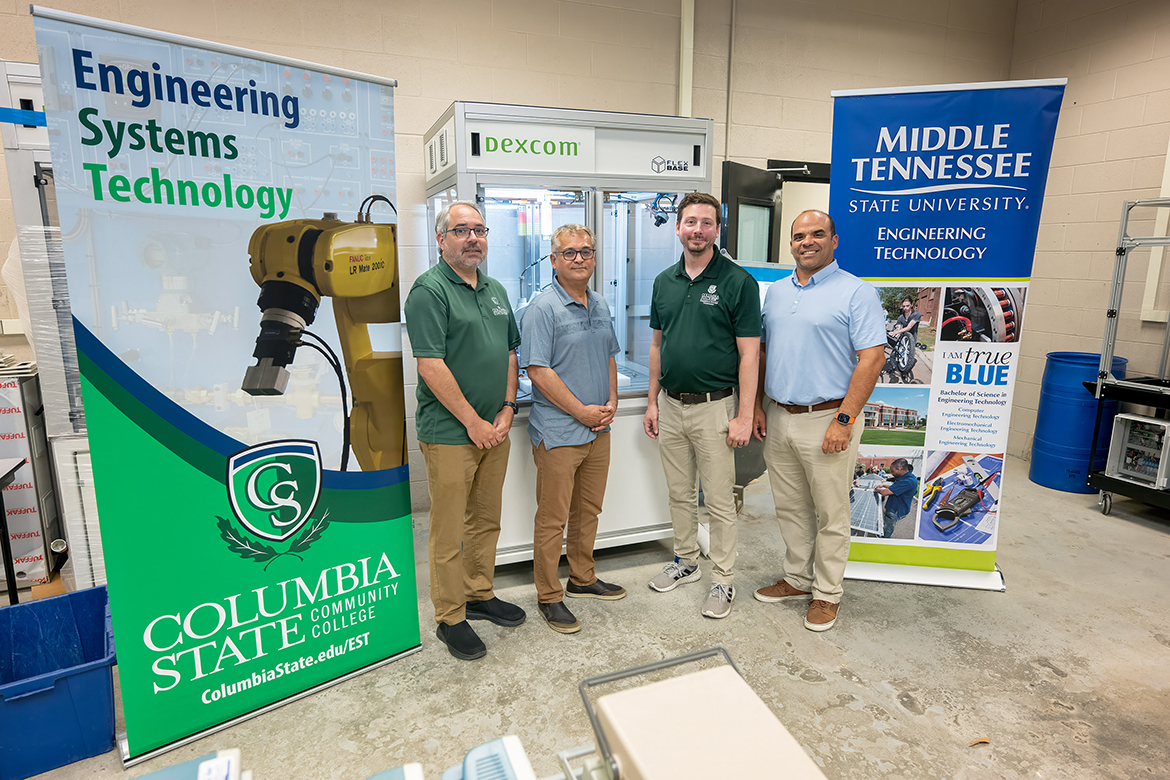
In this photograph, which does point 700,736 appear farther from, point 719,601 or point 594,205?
point 594,205

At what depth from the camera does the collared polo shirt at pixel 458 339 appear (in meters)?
2.26

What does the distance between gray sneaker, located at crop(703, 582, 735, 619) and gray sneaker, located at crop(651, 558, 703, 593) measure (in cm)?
21

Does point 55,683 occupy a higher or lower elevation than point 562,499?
lower

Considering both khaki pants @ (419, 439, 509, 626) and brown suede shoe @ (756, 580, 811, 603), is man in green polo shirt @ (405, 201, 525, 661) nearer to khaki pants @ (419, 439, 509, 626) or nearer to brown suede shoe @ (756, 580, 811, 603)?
khaki pants @ (419, 439, 509, 626)

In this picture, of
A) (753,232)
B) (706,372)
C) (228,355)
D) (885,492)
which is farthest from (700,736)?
(753,232)

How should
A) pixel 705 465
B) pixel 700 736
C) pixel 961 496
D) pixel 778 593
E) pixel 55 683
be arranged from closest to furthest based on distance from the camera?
pixel 700 736, pixel 55 683, pixel 705 465, pixel 778 593, pixel 961 496

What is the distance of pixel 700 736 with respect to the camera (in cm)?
88

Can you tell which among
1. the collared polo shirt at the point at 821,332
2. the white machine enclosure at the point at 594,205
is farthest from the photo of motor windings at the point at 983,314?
the white machine enclosure at the point at 594,205

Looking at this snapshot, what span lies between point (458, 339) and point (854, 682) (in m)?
1.87

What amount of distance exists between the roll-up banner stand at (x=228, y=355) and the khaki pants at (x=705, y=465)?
112 cm

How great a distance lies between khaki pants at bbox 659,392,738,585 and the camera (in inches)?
106

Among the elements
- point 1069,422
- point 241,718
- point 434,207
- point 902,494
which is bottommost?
point 241,718

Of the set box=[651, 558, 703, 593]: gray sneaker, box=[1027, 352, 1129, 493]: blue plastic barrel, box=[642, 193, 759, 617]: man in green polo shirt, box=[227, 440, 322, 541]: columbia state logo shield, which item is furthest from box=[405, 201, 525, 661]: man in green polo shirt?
box=[1027, 352, 1129, 493]: blue plastic barrel

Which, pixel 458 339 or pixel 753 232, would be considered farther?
pixel 753 232
